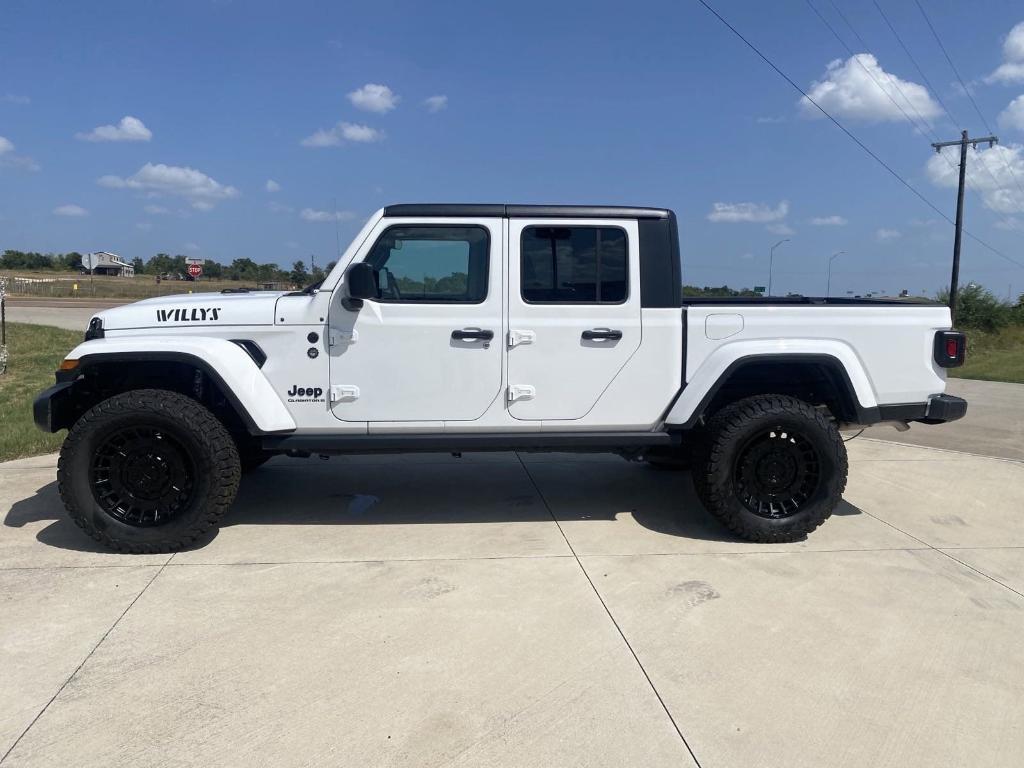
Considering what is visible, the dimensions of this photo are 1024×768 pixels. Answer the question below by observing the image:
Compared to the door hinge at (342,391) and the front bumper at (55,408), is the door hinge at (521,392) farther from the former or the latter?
the front bumper at (55,408)

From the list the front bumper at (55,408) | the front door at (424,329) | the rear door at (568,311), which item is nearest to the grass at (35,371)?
the front bumper at (55,408)

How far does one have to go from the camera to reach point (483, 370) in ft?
14.6

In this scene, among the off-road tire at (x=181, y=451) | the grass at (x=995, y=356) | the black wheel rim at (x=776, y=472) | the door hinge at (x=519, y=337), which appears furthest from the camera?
the grass at (x=995, y=356)

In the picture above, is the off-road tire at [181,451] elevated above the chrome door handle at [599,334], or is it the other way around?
the chrome door handle at [599,334]

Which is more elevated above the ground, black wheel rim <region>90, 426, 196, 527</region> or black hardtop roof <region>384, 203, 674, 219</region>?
black hardtop roof <region>384, 203, 674, 219</region>

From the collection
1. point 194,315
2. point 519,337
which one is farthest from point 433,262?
point 194,315

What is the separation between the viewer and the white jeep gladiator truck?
14.0 ft

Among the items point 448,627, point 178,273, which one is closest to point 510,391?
point 448,627

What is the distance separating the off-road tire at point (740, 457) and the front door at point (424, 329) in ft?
4.50

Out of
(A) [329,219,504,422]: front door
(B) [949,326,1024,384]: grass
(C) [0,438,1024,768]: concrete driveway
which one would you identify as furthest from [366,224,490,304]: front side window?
(B) [949,326,1024,384]: grass

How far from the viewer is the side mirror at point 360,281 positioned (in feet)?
13.8

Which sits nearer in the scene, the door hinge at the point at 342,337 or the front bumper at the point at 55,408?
the front bumper at the point at 55,408

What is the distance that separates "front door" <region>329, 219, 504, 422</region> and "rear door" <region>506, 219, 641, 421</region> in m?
0.12

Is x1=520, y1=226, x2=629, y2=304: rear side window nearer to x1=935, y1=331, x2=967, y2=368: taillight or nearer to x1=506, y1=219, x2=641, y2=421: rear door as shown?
x1=506, y1=219, x2=641, y2=421: rear door
